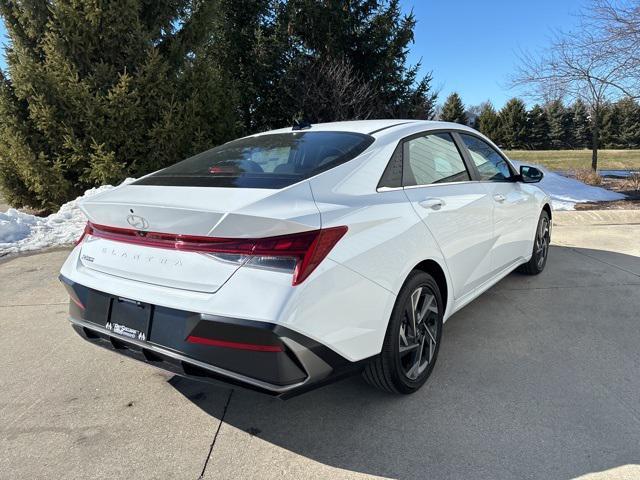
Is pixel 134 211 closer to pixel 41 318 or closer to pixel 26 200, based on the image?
pixel 41 318

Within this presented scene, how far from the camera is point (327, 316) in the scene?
2.02m

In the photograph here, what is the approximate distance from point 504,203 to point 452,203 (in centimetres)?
104

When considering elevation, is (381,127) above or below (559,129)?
below

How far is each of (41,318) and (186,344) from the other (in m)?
2.76

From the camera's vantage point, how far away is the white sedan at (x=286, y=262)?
1.96 metres

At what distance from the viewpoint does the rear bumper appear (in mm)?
1921

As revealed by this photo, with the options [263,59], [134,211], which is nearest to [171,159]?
[263,59]

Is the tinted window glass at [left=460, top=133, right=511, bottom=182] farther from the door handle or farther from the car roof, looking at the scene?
the door handle

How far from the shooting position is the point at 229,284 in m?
1.98

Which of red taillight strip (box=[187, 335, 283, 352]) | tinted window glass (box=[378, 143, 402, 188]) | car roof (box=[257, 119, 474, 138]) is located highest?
car roof (box=[257, 119, 474, 138])

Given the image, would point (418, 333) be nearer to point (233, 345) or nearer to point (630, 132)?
point (233, 345)

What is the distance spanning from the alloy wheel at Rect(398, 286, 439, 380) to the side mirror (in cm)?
204

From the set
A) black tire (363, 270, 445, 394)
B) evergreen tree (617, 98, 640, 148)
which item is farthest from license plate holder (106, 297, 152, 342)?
evergreen tree (617, 98, 640, 148)

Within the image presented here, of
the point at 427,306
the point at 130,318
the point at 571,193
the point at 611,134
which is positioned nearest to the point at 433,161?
the point at 427,306
